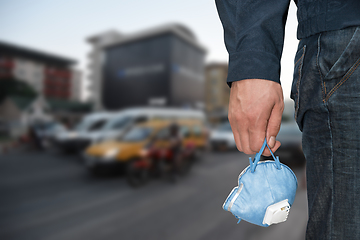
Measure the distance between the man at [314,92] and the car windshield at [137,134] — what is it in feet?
4.31

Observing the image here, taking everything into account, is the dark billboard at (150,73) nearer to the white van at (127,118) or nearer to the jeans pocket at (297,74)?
the white van at (127,118)

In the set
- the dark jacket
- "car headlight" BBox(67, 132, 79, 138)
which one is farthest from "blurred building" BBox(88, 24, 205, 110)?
the dark jacket

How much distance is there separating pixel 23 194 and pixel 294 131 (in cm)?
207

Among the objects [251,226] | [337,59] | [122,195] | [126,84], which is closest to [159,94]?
[126,84]

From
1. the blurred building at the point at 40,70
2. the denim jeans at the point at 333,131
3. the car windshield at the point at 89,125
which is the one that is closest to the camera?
the denim jeans at the point at 333,131

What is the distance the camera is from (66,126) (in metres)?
1.28

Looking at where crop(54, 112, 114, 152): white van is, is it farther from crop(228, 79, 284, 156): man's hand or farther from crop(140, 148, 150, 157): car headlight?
crop(228, 79, 284, 156): man's hand

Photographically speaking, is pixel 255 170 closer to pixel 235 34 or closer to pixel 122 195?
pixel 235 34

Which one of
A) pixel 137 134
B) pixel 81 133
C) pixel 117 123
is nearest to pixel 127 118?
pixel 117 123

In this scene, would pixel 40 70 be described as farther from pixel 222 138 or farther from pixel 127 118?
pixel 222 138

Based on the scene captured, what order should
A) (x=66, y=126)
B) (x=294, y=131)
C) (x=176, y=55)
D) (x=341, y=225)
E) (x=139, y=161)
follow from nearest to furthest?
(x=341, y=225) → (x=66, y=126) → (x=176, y=55) → (x=139, y=161) → (x=294, y=131)

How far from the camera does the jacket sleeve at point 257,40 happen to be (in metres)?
0.31

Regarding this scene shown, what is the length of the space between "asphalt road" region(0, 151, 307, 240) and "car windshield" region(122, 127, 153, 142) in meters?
0.34

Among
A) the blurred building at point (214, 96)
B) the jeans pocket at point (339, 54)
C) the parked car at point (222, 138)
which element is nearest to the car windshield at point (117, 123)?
the blurred building at point (214, 96)
